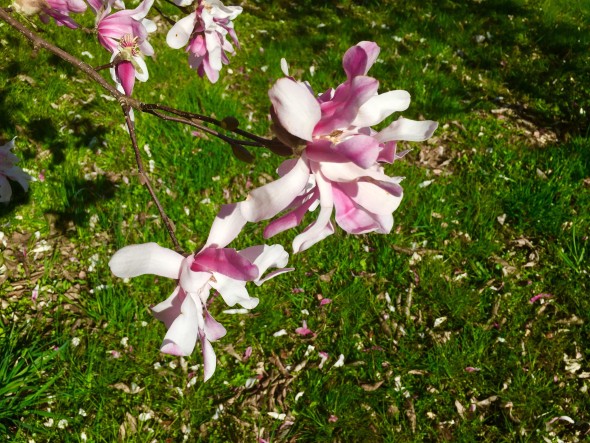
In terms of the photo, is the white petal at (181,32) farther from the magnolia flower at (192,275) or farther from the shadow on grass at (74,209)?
the shadow on grass at (74,209)

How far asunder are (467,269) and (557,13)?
341 centimetres

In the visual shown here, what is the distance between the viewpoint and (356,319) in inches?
98.9

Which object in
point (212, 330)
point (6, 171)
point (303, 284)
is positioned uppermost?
point (212, 330)

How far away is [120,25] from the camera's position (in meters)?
1.17

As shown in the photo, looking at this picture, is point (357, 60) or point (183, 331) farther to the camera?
point (183, 331)

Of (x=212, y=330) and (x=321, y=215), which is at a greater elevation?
(x=321, y=215)

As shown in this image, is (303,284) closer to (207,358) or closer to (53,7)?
(207,358)

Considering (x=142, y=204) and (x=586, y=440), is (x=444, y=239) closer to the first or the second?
(x=586, y=440)

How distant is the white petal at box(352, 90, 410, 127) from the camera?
83cm

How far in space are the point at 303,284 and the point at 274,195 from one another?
6.14ft

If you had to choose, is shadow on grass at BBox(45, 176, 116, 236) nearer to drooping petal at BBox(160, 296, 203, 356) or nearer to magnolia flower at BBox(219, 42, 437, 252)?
drooping petal at BBox(160, 296, 203, 356)

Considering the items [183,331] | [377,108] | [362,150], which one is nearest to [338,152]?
[362,150]

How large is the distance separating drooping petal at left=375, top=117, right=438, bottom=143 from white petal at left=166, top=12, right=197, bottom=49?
622 millimetres

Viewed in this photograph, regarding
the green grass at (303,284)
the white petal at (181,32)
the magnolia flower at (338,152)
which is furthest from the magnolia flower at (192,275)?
the green grass at (303,284)
